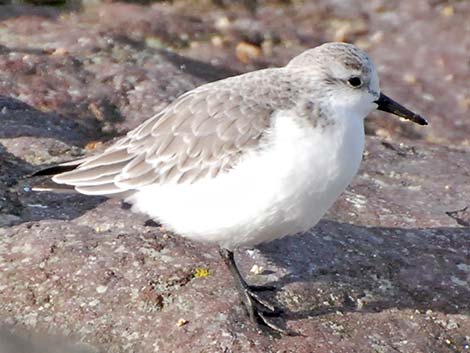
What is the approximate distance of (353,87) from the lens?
18.2ft

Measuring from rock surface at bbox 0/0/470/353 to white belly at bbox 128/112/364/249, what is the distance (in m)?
0.44

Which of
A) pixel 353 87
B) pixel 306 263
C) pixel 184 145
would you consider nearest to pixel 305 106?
pixel 353 87

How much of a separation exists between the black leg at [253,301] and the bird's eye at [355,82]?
3.87 feet

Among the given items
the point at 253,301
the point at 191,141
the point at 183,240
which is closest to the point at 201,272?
the point at 183,240

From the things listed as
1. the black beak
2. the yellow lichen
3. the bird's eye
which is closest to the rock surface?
the yellow lichen

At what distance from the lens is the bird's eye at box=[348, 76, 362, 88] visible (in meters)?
5.55

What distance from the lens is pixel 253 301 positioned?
5.36 meters

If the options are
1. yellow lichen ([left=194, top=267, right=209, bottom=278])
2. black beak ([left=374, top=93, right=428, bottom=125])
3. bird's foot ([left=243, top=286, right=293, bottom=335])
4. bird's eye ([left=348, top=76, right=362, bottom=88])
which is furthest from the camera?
black beak ([left=374, top=93, right=428, bottom=125])

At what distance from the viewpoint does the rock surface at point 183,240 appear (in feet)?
17.7

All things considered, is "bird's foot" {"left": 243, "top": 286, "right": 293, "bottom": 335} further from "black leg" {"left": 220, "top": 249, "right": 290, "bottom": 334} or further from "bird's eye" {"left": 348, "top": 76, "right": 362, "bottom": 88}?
"bird's eye" {"left": 348, "top": 76, "right": 362, "bottom": 88}

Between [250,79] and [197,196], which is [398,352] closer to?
[197,196]

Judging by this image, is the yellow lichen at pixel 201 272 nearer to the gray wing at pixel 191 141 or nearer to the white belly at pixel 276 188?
the white belly at pixel 276 188

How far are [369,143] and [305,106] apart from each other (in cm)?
240

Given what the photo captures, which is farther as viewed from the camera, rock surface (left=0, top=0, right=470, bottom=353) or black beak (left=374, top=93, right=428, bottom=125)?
black beak (left=374, top=93, right=428, bottom=125)
